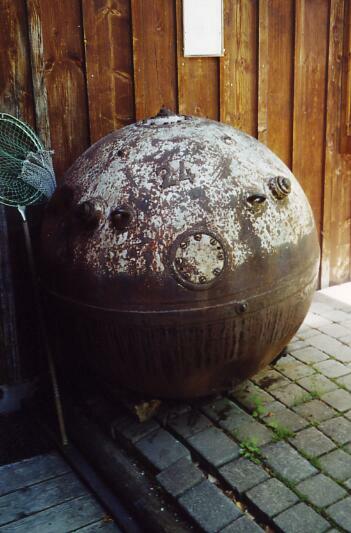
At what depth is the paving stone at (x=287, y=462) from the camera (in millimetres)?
2783

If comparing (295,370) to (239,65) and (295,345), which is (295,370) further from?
(239,65)

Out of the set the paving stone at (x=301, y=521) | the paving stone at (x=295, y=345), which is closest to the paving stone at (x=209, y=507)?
the paving stone at (x=301, y=521)

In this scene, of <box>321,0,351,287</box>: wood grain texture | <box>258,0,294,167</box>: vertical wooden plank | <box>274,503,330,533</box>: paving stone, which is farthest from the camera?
<box>321,0,351,287</box>: wood grain texture

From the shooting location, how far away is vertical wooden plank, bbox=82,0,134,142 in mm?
3715

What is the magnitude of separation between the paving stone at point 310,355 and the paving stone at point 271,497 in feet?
4.59

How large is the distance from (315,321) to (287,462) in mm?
2026

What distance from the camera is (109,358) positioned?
295cm

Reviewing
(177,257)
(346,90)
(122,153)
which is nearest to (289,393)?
(177,257)

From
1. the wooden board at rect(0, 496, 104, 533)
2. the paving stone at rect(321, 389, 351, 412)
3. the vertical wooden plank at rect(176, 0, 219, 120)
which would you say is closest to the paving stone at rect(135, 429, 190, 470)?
the wooden board at rect(0, 496, 104, 533)

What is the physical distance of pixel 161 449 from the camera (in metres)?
3.06

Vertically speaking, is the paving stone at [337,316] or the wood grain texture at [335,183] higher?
the wood grain texture at [335,183]

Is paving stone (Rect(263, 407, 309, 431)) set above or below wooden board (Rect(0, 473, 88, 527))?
above

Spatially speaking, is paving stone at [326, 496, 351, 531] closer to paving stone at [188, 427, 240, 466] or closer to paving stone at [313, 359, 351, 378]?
paving stone at [188, 427, 240, 466]

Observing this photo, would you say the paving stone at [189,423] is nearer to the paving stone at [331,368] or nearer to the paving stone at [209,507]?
the paving stone at [209,507]
